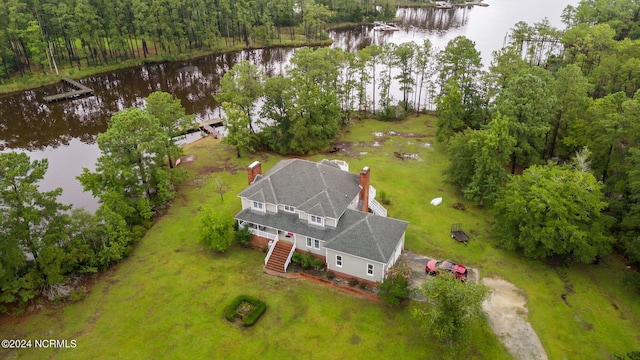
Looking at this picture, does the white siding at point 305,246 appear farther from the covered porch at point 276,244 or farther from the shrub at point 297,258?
the shrub at point 297,258

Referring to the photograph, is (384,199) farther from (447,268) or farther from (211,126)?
(211,126)

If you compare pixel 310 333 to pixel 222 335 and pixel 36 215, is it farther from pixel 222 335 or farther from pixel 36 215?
pixel 36 215

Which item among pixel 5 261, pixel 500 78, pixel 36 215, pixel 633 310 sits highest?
pixel 500 78

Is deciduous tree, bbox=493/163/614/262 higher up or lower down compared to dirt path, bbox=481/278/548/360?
higher up

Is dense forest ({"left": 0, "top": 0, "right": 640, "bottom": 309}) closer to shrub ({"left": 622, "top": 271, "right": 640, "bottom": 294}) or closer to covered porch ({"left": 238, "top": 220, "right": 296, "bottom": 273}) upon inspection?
shrub ({"left": 622, "top": 271, "right": 640, "bottom": 294})

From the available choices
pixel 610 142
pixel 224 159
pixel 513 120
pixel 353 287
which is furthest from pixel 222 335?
pixel 610 142

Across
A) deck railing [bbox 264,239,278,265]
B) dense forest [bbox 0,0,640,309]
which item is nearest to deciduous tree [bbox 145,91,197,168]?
Result: dense forest [bbox 0,0,640,309]

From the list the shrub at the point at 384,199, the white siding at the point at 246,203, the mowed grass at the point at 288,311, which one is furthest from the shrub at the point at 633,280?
the white siding at the point at 246,203
